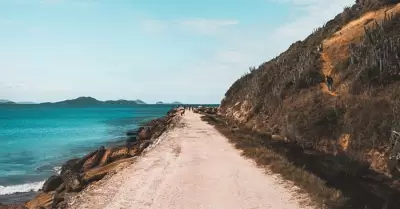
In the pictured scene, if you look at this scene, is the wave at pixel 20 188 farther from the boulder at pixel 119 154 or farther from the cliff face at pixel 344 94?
the cliff face at pixel 344 94

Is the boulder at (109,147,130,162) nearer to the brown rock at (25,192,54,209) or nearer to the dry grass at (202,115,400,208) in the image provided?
the brown rock at (25,192,54,209)

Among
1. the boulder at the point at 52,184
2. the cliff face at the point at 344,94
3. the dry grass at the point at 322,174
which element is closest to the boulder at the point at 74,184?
the boulder at the point at 52,184

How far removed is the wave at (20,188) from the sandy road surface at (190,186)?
711 centimetres

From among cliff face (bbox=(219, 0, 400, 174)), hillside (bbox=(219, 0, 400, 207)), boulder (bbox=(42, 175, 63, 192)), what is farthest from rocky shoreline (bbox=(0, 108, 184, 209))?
cliff face (bbox=(219, 0, 400, 174))

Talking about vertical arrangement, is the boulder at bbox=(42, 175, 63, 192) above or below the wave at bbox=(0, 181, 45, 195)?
above

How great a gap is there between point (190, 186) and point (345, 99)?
1342 centimetres

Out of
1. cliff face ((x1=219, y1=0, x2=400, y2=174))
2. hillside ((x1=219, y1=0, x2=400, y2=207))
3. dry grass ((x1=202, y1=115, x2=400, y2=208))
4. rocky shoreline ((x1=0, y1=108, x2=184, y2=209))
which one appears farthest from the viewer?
cliff face ((x1=219, y1=0, x2=400, y2=174))

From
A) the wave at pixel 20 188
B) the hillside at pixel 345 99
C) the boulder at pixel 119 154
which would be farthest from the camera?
the boulder at pixel 119 154

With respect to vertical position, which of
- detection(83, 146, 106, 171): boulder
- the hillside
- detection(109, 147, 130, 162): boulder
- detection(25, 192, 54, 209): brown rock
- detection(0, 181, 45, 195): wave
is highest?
the hillside

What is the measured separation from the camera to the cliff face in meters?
19.6

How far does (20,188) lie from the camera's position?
23.4 meters

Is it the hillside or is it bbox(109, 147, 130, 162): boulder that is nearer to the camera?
the hillside

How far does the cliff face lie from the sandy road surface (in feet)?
17.6

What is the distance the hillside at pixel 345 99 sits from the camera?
18.6m
